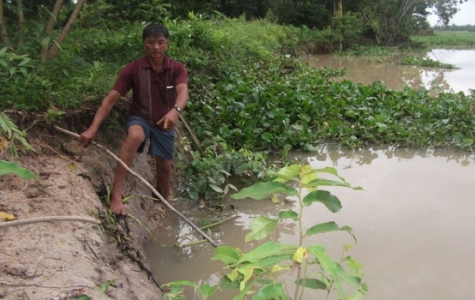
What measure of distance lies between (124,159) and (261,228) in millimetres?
1697

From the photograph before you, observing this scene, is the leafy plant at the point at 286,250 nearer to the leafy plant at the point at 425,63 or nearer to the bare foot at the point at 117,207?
the bare foot at the point at 117,207

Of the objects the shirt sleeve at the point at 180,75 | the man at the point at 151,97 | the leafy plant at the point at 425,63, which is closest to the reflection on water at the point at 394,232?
the man at the point at 151,97

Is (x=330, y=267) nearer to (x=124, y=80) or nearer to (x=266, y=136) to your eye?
(x=124, y=80)

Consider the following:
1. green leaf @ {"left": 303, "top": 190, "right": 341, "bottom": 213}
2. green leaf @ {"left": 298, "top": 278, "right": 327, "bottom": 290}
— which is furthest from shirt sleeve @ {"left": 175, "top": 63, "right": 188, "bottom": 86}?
green leaf @ {"left": 298, "top": 278, "right": 327, "bottom": 290}

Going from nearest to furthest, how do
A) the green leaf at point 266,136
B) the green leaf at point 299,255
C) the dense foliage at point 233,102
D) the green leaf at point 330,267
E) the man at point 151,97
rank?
the green leaf at point 330,267
the green leaf at point 299,255
the man at point 151,97
the dense foliage at point 233,102
the green leaf at point 266,136

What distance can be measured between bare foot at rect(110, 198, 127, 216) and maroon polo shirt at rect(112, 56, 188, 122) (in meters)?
0.73

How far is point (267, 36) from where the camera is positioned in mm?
12875

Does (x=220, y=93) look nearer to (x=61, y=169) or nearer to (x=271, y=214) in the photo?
(x=271, y=214)

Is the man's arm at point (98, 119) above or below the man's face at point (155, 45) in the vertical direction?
below

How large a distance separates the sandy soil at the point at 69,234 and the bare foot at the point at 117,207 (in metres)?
0.06

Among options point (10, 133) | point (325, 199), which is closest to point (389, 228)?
point (325, 199)

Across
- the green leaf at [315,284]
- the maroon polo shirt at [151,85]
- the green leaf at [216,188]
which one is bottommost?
the green leaf at [216,188]

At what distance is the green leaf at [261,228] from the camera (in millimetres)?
1638

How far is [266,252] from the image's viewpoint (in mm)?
1446
